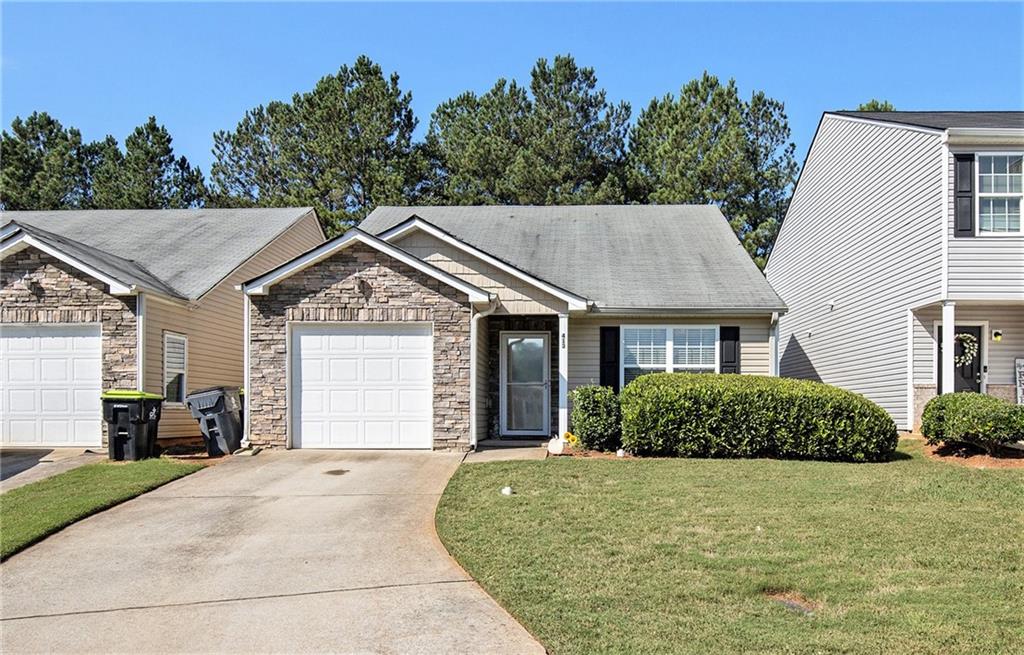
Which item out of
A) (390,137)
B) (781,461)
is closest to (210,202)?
(390,137)

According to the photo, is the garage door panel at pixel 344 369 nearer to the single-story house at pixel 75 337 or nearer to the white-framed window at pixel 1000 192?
the single-story house at pixel 75 337

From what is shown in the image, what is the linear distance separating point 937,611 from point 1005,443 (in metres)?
7.53

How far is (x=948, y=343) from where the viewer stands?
14.1 meters

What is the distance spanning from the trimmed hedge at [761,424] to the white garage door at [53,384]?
8758 mm

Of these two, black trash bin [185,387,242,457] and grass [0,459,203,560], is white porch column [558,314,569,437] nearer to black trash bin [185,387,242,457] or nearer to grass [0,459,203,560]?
black trash bin [185,387,242,457]

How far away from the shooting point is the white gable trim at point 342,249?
13000 millimetres

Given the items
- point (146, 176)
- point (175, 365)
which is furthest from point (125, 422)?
point (146, 176)

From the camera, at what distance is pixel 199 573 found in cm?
657

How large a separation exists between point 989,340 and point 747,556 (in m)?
10.9

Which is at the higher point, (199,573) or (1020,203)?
(1020,203)

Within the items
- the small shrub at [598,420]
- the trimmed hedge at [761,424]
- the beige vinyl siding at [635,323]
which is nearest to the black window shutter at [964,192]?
the beige vinyl siding at [635,323]

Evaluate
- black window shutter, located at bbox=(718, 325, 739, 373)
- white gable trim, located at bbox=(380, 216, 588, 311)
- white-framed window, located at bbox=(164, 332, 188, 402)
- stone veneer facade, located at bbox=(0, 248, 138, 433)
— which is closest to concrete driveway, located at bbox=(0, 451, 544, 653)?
stone veneer facade, located at bbox=(0, 248, 138, 433)

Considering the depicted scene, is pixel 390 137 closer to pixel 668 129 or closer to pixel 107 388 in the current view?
pixel 668 129

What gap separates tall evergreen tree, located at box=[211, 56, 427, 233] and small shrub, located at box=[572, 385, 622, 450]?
1983 centimetres
